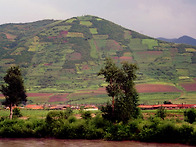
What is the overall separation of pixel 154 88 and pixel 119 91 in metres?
78.0

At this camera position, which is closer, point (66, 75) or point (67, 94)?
point (67, 94)

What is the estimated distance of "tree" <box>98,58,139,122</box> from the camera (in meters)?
46.1

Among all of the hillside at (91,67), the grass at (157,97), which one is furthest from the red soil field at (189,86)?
the grass at (157,97)

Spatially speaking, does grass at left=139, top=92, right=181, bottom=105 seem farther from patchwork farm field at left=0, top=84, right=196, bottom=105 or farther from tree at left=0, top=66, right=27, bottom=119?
tree at left=0, top=66, right=27, bottom=119

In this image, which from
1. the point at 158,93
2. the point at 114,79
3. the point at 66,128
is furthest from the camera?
the point at 158,93

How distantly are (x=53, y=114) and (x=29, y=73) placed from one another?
11671 cm

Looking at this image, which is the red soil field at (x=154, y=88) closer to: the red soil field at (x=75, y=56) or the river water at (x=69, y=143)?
the red soil field at (x=75, y=56)

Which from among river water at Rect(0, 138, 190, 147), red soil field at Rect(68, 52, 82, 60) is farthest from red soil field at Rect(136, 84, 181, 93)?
river water at Rect(0, 138, 190, 147)

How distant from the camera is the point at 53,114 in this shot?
152ft

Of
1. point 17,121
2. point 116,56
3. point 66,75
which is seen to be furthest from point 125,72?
point 116,56

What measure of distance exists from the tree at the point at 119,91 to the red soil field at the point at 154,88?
7037 cm

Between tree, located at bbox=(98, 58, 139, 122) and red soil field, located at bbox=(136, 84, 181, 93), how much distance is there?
7037 centimetres

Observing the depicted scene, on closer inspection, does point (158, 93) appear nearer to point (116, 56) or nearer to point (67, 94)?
point (67, 94)

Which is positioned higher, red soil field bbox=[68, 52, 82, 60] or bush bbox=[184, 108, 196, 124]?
red soil field bbox=[68, 52, 82, 60]
